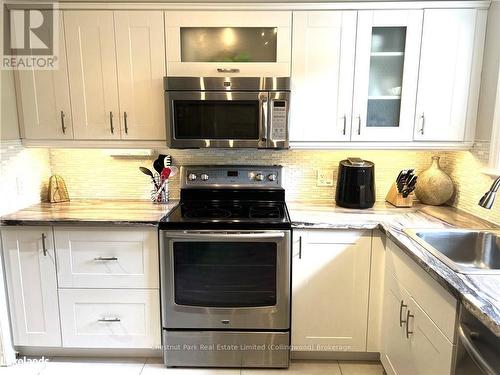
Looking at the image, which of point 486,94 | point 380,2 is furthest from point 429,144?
point 380,2

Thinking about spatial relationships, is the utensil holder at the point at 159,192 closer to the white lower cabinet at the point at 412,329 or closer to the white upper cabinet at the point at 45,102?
the white upper cabinet at the point at 45,102

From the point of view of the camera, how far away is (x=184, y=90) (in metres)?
2.01

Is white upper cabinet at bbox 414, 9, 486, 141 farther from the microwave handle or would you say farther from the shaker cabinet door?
the shaker cabinet door

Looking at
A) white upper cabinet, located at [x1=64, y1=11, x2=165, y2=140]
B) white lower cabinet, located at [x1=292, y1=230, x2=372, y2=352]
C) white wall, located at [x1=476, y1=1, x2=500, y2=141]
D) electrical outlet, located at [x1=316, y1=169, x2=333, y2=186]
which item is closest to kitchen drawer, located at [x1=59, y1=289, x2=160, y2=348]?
white lower cabinet, located at [x1=292, y1=230, x2=372, y2=352]

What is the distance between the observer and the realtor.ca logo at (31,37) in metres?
2.04

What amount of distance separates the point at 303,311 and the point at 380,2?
189cm

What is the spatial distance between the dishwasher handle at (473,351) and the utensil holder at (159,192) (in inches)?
72.9

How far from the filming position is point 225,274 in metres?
1.99

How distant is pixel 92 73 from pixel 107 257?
113 cm

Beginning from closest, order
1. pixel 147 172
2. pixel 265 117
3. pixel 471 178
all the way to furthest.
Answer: pixel 265 117
pixel 471 178
pixel 147 172

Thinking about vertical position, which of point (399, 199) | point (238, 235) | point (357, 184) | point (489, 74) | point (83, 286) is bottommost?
point (83, 286)

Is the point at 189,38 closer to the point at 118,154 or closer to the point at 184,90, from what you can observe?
the point at 184,90

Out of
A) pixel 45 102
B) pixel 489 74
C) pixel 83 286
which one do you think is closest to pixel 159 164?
pixel 45 102

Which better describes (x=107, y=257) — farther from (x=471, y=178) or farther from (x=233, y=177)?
(x=471, y=178)
